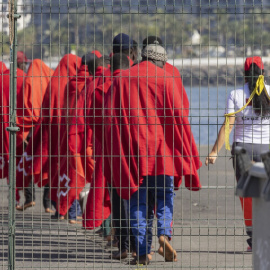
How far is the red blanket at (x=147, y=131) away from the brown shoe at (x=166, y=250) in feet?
1.53

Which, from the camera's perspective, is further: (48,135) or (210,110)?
(48,135)

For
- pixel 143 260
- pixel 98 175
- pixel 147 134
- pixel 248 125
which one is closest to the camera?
pixel 147 134

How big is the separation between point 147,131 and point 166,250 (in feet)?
3.30

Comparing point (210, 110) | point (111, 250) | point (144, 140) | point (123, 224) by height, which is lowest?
point (111, 250)

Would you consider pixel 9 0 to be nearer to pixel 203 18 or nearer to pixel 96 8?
pixel 96 8

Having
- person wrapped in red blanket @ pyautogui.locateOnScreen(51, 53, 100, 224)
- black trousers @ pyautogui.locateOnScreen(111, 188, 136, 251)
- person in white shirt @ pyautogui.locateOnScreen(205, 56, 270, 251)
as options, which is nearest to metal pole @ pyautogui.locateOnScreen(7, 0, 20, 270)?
black trousers @ pyautogui.locateOnScreen(111, 188, 136, 251)

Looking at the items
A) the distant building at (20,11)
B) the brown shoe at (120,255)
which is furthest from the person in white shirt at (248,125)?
the distant building at (20,11)

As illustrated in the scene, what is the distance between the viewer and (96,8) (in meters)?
7.43

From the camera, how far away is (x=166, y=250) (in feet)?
26.7

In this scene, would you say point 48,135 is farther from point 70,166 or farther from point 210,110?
point 210,110

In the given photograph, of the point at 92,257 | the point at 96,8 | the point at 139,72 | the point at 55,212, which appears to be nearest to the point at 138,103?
the point at 139,72

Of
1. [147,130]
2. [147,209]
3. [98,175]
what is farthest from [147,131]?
[98,175]

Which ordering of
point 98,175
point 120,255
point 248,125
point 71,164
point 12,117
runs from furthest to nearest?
point 71,164 < point 98,175 < point 248,125 < point 120,255 < point 12,117

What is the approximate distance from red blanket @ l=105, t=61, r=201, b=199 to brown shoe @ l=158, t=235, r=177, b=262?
467 mm
